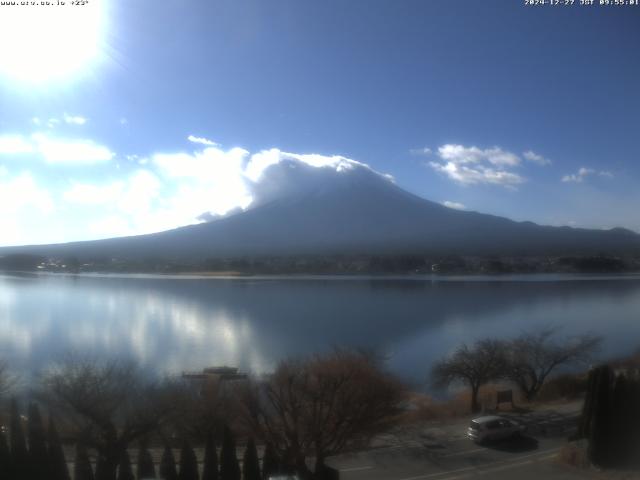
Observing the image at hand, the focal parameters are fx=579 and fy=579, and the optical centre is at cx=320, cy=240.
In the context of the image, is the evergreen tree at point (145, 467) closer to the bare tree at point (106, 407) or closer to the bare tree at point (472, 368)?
the bare tree at point (106, 407)

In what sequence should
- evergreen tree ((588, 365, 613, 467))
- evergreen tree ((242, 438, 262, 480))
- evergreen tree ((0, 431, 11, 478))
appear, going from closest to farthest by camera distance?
1. evergreen tree ((0, 431, 11, 478))
2. evergreen tree ((242, 438, 262, 480))
3. evergreen tree ((588, 365, 613, 467))

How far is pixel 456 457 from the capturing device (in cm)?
475

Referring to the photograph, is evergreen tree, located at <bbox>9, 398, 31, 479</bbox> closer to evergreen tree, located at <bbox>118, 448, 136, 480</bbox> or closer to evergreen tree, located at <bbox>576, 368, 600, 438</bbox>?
evergreen tree, located at <bbox>118, 448, 136, 480</bbox>

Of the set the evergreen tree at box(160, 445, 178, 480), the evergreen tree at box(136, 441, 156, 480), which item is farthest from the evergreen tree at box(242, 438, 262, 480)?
the evergreen tree at box(136, 441, 156, 480)

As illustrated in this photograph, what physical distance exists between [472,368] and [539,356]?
141 cm

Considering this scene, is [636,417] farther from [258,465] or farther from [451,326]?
[451,326]

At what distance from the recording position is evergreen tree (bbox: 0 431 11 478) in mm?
3812

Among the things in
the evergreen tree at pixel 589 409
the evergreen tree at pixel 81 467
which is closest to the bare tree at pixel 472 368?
the evergreen tree at pixel 589 409

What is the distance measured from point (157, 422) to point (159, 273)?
16385mm

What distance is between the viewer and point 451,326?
11.5 m

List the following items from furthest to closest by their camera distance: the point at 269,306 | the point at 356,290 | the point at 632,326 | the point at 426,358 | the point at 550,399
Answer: the point at 356,290 → the point at 269,306 → the point at 632,326 → the point at 426,358 → the point at 550,399

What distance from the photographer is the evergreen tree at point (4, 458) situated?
150 inches

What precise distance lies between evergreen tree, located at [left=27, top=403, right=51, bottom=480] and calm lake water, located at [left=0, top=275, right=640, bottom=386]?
3075 mm

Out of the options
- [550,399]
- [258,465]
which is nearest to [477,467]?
[258,465]
